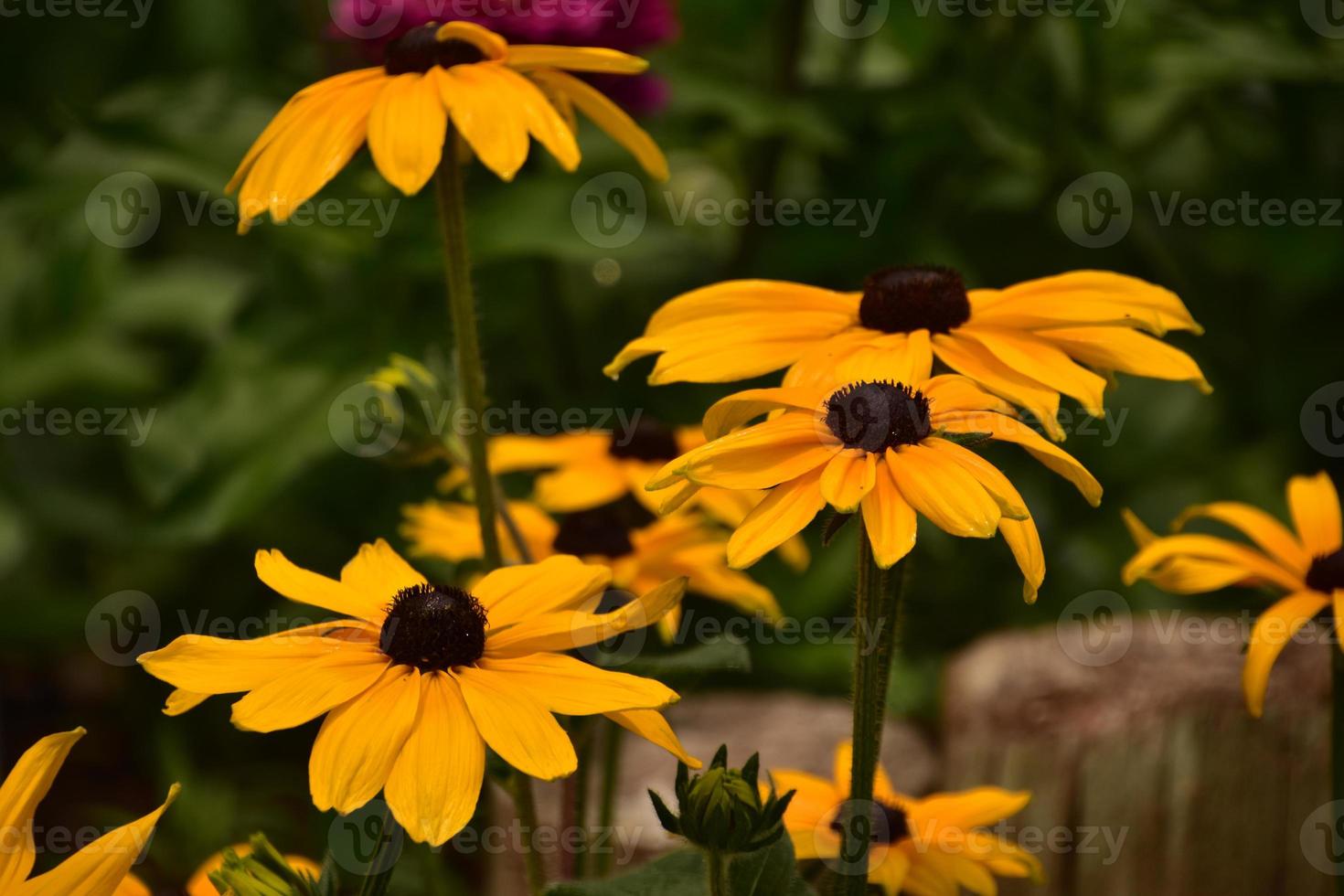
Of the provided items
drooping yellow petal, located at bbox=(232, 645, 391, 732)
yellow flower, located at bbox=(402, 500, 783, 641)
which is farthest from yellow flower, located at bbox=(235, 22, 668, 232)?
yellow flower, located at bbox=(402, 500, 783, 641)

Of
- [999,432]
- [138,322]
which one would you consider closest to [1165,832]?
[999,432]

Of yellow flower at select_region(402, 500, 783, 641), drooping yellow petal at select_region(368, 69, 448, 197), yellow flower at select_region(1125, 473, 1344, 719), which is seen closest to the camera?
drooping yellow petal at select_region(368, 69, 448, 197)

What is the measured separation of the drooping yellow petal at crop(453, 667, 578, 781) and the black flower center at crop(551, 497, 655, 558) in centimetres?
40

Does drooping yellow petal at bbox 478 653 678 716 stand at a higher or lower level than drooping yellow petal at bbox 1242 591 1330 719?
lower

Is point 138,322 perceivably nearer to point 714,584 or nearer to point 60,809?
point 60,809

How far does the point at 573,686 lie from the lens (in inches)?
22.9

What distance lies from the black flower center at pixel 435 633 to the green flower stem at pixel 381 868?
0.06m

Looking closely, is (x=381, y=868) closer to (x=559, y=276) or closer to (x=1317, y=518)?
(x=1317, y=518)

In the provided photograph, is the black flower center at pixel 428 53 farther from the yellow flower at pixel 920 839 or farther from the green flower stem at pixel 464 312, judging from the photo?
the yellow flower at pixel 920 839

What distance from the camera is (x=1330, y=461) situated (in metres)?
2.03

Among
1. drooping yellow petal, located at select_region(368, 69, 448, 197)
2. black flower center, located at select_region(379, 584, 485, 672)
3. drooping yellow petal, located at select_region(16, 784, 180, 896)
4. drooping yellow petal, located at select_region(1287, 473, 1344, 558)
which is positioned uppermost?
drooping yellow petal, located at select_region(368, 69, 448, 197)

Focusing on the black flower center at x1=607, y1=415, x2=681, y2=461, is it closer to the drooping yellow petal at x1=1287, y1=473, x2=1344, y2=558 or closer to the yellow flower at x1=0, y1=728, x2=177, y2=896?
the drooping yellow petal at x1=1287, y1=473, x2=1344, y2=558

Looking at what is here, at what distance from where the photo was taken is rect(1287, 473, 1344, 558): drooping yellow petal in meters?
0.84

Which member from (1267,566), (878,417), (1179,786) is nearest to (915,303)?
(878,417)
